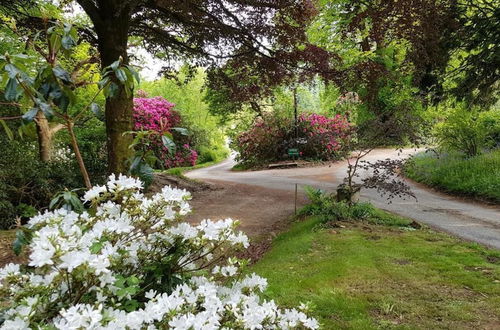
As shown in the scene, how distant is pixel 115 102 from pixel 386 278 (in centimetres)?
441

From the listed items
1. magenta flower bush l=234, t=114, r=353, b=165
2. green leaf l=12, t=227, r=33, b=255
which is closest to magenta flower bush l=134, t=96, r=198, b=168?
magenta flower bush l=234, t=114, r=353, b=165

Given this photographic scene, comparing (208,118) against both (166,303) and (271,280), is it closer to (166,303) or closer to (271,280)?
(271,280)

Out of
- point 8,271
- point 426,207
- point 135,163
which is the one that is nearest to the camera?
point 8,271

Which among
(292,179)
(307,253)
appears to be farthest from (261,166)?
(307,253)

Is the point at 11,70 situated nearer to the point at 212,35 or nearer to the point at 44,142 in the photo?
the point at 212,35

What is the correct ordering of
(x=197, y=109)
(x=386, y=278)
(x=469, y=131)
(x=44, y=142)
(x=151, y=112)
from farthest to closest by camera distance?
(x=197, y=109)
(x=151, y=112)
(x=469, y=131)
(x=44, y=142)
(x=386, y=278)

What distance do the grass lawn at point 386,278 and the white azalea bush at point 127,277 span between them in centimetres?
83

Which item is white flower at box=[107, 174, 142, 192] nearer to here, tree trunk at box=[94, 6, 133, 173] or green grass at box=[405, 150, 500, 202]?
tree trunk at box=[94, 6, 133, 173]

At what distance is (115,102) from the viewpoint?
18.3ft

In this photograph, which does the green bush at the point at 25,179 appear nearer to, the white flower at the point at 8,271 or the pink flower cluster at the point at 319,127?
the white flower at the point at 8,271

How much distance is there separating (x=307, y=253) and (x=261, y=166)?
12782 mm

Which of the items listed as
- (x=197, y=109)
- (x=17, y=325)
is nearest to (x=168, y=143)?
(x=17, y=325)

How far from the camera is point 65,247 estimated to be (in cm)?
→ 105

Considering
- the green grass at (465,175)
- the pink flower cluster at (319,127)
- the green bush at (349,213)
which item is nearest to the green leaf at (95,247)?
the green bush at (349,213)
